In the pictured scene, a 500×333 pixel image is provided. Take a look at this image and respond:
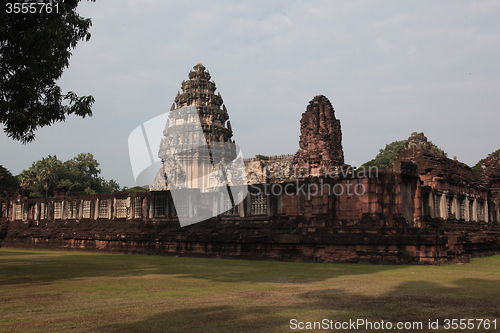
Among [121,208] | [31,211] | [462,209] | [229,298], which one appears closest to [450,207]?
[462,209]

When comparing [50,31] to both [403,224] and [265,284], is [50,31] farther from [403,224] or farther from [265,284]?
[403,224]

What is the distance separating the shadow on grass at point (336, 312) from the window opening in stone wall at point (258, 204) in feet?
33.0

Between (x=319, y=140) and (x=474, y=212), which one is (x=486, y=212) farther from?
(x=319, y=140)

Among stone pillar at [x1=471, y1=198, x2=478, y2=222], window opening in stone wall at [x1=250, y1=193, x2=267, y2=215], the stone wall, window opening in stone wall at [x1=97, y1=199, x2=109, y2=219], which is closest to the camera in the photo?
the stone wall

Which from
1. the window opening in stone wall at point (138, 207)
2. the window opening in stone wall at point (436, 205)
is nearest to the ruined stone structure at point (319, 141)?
the window opening in stone wall at point (436, 205)

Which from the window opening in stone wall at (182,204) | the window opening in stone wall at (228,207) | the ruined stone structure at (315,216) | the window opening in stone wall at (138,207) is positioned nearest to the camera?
the ruined stone structure at (315,216)

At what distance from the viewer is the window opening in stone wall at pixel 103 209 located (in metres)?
24.0

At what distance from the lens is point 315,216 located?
52.1ft

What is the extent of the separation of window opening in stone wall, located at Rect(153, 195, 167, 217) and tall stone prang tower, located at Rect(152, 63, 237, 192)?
2936cm

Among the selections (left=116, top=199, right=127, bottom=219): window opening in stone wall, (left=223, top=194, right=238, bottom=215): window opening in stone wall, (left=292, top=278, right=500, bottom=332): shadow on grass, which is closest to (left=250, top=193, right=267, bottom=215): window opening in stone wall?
(left=223, top=194, right=238, bottom=215): window opening in stone wall

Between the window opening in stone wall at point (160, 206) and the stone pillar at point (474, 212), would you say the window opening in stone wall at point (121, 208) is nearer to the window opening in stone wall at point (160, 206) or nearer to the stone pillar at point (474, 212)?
the window opening in stone wall at point (160, 206)

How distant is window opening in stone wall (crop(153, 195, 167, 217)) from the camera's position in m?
21.1

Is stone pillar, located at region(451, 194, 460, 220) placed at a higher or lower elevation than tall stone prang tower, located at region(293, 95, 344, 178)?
lower

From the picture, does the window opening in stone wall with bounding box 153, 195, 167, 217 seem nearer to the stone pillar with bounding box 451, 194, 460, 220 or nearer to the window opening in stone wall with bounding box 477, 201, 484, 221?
the stone pillar with bounding box 451, 194, 460, 220
